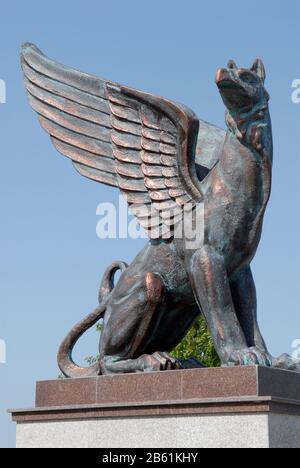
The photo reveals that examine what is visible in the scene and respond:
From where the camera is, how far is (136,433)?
6.96 m

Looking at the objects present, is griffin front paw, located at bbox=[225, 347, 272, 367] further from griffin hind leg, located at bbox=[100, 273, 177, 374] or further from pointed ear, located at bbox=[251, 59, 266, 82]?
pointed ear, located at bbox=[251, 59, 266, 82]

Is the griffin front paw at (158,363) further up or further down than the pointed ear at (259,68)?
further down

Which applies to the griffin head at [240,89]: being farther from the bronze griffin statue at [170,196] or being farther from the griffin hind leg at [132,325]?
the griffin hind leg at [132,325]

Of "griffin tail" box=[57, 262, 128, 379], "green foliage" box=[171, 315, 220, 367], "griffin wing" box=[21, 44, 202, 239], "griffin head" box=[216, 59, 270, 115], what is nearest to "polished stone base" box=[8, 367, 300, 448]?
"griffin tail" box=[57, 262, 128, 379]

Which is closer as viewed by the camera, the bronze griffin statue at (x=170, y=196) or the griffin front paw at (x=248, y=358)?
the griffin front paw at (x=248, y=358)

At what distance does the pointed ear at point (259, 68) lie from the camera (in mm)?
7339

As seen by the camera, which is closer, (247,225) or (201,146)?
(247,225)

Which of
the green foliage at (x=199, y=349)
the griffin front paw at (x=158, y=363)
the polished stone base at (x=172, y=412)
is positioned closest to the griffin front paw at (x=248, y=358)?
the polished stone base at (x=172, y=412)

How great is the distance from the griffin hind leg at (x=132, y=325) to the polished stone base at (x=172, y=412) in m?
0.23

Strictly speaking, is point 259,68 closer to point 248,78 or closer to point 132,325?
point 248,78

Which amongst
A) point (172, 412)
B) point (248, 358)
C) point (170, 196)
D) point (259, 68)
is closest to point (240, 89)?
point (259, 68)
